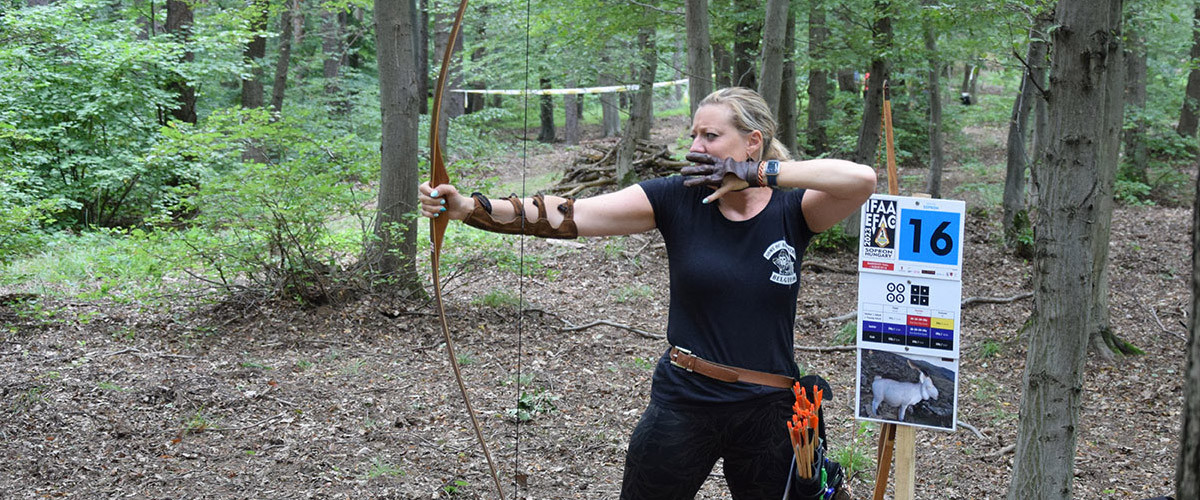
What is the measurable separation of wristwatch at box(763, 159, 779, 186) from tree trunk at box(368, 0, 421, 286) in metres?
3.99

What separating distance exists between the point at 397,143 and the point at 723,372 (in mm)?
4277

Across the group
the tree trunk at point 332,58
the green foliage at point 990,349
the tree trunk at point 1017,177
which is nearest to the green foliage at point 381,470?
the green foliage at point 990,349

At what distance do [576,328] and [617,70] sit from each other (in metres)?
6.37

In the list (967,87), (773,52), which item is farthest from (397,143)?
(967,87)

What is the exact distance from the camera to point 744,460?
215cm

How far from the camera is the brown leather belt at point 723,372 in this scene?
2.08 meters

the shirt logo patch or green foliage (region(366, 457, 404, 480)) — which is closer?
the shirt logo patch

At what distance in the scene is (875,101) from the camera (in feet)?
28.0

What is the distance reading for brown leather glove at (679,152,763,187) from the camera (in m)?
2.05

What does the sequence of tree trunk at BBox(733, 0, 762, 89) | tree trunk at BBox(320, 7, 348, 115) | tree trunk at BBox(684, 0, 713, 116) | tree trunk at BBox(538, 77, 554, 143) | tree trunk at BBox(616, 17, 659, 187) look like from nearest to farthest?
tree trunk at BBox(684, 0, 713, 116) < tree trunk at BBox(733, 0, 762, 89) < tree trunk at BBox(616, 17, 659, 187) < tree trunk at BBox(320, 7, 348, 115) < tree trunk at BBox(538, 77, 554, 143)

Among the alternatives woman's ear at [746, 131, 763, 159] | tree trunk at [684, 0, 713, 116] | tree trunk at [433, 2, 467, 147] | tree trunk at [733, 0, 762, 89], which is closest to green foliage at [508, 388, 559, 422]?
woman's ear at [746, 131, 763, 159]

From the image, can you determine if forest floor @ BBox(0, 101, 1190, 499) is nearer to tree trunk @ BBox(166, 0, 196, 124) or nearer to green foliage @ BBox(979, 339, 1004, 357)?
green foliage @ BBox(979, 339, 1004, 357)

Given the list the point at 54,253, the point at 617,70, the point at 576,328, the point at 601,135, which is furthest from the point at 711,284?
the point at 601,135

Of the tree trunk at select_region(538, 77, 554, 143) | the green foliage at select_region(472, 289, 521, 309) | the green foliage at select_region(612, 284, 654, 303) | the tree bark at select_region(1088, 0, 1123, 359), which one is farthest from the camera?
the tree trunk at select_region(538, 77, 554, 143)
